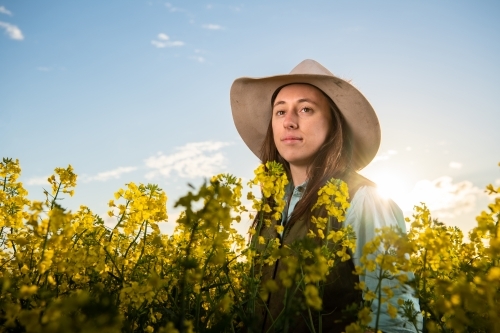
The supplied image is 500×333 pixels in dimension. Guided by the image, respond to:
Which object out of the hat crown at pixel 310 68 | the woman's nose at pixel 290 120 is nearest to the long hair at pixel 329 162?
the hat crown at pixel 310 68

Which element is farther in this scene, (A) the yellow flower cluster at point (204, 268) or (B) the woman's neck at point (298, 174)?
(B) the woman's neck at point (298, 174)

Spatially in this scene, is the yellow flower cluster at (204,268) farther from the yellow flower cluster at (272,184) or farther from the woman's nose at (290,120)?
the woman's nose at (290,120)

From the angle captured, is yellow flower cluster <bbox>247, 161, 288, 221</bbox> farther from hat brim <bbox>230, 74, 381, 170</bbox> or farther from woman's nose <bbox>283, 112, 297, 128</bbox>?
hat brim <bbox>230, 74, 381, 170</bbox>

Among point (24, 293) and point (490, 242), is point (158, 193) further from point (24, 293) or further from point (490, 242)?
point (490, 242)

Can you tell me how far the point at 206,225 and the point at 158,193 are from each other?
1.16 meters

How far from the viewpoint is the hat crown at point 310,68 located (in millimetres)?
3136

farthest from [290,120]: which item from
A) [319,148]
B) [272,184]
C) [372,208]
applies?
[272,184]

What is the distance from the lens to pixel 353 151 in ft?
11.1

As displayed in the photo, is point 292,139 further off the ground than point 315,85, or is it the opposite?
point 315,85

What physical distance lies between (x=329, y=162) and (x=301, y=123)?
0.33 meters

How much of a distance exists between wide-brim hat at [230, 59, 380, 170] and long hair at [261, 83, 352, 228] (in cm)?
7

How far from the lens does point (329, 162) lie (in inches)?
113

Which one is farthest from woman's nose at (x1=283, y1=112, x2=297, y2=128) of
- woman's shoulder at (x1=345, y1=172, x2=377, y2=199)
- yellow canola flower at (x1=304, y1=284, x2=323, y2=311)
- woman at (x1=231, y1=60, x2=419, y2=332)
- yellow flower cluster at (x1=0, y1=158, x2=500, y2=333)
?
yellow canola flower at (x1=304, y1=284, x2=323, y2=311)

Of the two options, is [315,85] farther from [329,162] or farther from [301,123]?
[329,162]
